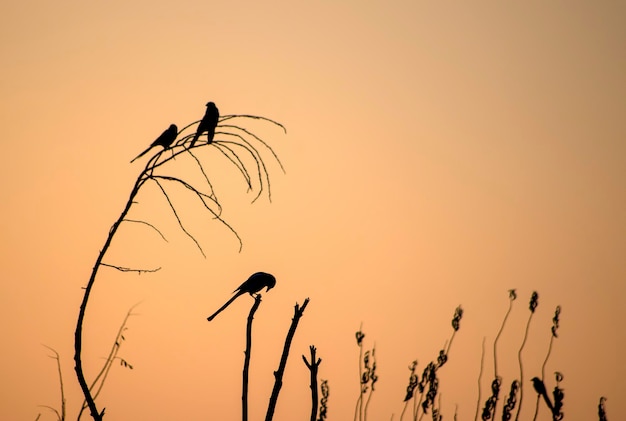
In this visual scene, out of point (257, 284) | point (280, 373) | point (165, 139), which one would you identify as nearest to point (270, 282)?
point (257, 284)

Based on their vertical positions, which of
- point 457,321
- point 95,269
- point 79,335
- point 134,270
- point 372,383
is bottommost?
point 79,335

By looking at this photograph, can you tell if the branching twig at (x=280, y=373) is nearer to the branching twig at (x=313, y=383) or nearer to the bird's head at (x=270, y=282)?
the branching twig at (x=313, y=383)

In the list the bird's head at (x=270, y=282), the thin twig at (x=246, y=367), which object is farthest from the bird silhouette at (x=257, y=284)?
the thin twig at (x=246, y=367)

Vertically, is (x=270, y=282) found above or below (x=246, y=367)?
above

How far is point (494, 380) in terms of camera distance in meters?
3.12

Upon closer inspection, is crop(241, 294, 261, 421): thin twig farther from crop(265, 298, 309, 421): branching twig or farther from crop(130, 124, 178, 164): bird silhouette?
crop(130, 124, 178, 164): bird silhouette

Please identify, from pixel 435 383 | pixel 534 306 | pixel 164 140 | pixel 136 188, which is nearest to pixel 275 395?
pixel 136 188

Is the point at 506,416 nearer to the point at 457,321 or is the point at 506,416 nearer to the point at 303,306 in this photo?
the point at 457,321

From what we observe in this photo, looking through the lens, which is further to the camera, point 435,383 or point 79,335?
point 435,383

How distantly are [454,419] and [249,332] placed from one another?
1398 mm

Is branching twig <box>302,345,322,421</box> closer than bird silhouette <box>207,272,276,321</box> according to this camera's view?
Yes

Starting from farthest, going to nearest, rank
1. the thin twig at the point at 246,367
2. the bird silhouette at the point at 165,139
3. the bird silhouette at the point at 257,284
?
the bird silhouette at the point at 257,284 < the bird silhouette at the point at 165,139 < the thin twig at the point at 246,367

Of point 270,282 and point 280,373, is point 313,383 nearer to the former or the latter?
point 280,373

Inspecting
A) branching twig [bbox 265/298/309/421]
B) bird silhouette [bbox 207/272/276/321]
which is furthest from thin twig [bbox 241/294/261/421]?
bird silhouette [bbox 207/272/276/321]
